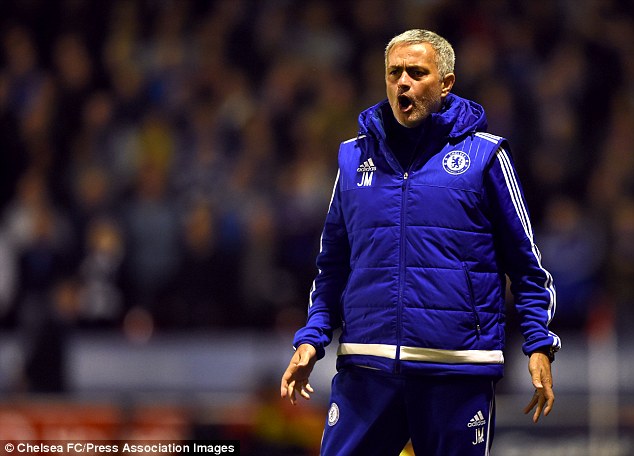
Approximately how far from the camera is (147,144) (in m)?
11.6

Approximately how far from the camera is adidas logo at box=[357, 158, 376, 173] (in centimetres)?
433

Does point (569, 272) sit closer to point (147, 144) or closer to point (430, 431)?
point (147, 144)

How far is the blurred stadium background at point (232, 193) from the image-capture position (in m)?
9.62

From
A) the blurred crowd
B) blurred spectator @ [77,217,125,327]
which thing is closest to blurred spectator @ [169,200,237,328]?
the blurred crowd

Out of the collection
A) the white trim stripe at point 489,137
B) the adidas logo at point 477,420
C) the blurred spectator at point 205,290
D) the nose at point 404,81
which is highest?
the nose at point 404,81

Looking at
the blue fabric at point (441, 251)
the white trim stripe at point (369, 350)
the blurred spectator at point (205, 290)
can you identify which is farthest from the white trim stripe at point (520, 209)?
the blurred spectator at point (205, 290)

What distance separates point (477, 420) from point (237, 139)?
7.70m

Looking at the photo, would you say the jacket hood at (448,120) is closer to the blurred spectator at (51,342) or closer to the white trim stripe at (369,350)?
the white trim stripe at (369,350)

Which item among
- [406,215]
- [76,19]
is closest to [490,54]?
[76,19]

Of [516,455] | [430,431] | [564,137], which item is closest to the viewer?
[430,431]

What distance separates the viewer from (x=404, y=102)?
13.9 ft

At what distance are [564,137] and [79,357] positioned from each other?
5.15 m

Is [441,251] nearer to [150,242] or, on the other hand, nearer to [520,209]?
[520,209]

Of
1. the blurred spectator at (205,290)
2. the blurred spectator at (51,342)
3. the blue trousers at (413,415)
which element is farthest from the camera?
the blurred spectator at (205,290)
